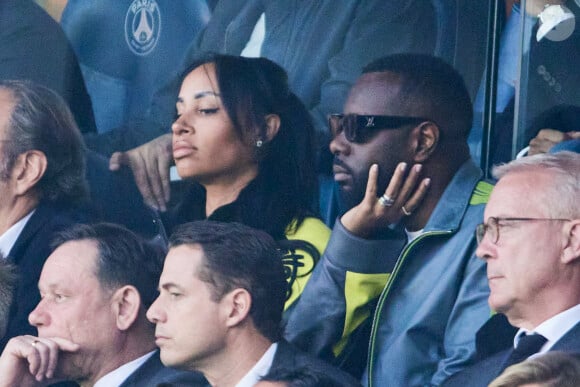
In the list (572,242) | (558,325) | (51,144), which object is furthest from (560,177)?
(51,144)

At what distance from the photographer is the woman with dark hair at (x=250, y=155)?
4539 millimetres

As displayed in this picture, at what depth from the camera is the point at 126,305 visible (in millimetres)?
4809

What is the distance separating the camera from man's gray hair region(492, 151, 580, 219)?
12.5 feet

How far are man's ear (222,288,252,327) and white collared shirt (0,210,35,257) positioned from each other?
39.6 inches

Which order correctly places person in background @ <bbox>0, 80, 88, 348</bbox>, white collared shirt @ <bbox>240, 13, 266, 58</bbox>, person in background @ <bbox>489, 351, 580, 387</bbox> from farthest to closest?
person in background @ <bbox>0, 80, 88, 348</bbox> → white collared shirt @ <bbox>240, 13, 266, 58</bbox> → person in background @ <bbox>489, 351, 580, 387</bbox>

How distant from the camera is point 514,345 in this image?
392cm

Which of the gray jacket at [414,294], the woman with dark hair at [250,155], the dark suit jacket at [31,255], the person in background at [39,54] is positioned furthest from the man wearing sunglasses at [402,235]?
the person in background at [39,54]

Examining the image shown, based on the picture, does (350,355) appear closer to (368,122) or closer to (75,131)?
(368,122)

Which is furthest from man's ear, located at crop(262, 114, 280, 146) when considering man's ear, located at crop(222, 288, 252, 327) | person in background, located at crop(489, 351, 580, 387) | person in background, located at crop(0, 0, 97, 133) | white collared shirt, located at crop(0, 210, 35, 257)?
person in background, located at crop(489, 351, 580, 387)

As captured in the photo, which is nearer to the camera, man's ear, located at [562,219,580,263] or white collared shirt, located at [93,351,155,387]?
man's ear, located at [562,219,580,263]

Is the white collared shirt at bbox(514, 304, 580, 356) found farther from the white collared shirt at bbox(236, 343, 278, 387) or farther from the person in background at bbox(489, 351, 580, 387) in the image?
the white collared shirt at bbox(236, 343, 278, 387)

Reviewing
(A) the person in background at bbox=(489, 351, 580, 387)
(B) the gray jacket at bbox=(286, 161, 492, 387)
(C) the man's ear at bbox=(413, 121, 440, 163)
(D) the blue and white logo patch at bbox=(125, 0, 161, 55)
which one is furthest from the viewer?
(D) the blue and white logo patch at bbox=(125, 0, 161, 55)

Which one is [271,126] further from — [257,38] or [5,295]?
[5,295]

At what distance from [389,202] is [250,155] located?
1.82 feet
